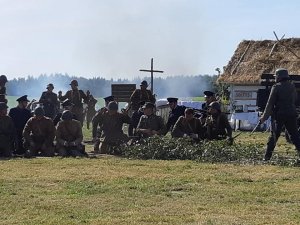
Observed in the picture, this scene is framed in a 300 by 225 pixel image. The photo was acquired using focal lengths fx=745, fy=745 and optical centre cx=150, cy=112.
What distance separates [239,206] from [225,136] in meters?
7.63

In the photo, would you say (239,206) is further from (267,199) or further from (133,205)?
(133,205)

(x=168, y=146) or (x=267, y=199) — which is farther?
(x=168, y=146)

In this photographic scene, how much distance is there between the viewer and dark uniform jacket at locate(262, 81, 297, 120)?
14.3 m

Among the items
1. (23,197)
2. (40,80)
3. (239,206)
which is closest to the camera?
(239,206)

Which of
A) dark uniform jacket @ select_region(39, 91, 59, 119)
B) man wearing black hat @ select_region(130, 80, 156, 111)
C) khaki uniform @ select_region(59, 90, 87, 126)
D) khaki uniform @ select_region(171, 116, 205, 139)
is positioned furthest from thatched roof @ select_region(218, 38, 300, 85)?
khaki uniform @ select_region(171, 116, 205, 139)

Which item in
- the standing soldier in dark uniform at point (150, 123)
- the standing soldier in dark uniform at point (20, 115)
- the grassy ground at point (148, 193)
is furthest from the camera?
the standing soldier in dark uniform at point (20, 115)

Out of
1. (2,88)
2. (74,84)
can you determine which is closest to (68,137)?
(2,88)

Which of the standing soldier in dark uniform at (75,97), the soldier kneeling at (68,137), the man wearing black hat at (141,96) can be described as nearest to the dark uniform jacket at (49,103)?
the standing soldier in dark uniform at (75,97)

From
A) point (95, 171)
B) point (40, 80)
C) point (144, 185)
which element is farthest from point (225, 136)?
point (40, 80)

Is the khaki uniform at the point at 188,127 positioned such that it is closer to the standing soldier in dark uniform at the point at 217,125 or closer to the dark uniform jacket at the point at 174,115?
the standing soldier in dark uniform at the point at 217,125

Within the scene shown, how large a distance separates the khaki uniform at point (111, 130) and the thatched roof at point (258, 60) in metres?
13.0

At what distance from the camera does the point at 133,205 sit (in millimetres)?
9172

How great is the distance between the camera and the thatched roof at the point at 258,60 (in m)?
30.2

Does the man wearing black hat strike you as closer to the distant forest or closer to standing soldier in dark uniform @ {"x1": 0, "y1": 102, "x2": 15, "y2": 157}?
standing soldier in dark uniform @ {"x1": 0, "y1": 102, "x2": 15, "y2": 157}
